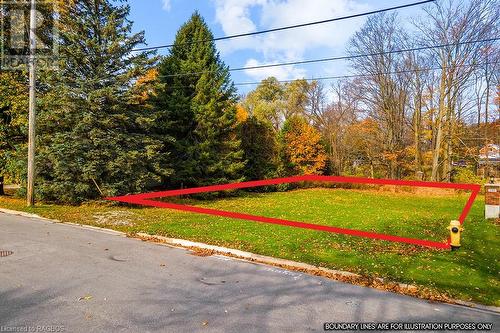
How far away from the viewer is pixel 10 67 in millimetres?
17688

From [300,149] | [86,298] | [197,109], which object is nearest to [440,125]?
[300,149]

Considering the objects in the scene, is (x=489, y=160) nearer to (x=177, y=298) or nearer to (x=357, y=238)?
A: (x=357, y=238)

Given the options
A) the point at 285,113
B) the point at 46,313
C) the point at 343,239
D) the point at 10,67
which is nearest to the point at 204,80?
the point at 10,67

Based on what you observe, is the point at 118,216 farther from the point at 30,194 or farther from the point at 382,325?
the point at 382,325

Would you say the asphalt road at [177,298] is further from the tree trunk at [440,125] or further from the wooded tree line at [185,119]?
the tree trunk at [440,125]

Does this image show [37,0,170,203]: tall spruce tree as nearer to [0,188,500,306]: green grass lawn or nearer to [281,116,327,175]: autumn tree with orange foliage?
[0,188,500,306]: green grass lawn

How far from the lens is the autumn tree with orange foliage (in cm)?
3041

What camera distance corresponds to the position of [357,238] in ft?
31.7

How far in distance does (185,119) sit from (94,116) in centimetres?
657

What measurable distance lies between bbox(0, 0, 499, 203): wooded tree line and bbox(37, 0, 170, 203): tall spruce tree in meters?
0.05

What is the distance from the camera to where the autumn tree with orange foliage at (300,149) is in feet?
99.8

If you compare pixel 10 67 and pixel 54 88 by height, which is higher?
pixel 10 67

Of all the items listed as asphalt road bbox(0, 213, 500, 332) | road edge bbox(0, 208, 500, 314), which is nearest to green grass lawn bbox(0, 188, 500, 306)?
road edge bbox(0, 208, 500, 314)

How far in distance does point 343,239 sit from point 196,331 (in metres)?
6.34
